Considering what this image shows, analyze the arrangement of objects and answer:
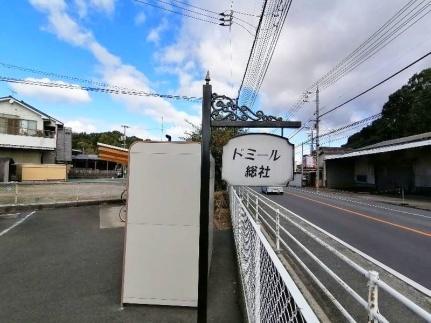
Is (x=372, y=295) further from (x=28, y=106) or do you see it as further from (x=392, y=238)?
(x=28, y=106)

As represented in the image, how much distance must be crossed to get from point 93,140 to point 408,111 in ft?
222

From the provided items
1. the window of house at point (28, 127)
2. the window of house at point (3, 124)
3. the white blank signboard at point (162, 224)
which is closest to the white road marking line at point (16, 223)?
the white blank signboard at point (162, 224)

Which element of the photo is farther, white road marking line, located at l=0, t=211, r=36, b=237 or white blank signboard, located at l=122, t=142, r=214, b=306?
white road marking line, located at l=0, t=211, r=36, b=237

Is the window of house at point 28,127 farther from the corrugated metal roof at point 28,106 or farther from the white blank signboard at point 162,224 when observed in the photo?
the white blank signboard at point 162,224

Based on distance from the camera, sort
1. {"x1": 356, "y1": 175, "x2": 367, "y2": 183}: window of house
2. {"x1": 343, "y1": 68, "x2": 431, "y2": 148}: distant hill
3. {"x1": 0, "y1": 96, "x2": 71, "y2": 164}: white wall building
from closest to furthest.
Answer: {"x1": 0, "y1": 96, "x2": 71, "y2": 164}: white wall building
{"x1": 356, "y1": 175, "x2": 367, "y2": 183}: window of house
{"x1": 343, "y1": 68, "x2": 431, "y2": 148}: distant hill

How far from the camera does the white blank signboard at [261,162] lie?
4.29 meters


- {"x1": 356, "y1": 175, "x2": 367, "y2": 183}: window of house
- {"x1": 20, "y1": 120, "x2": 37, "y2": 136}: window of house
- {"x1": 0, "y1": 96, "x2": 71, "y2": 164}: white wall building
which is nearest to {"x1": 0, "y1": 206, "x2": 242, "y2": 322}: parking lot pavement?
{"x1": 0, "y1": 96, "x2": 71, "y2": 164}: white wall building

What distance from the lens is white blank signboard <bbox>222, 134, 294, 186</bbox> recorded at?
14.1ft

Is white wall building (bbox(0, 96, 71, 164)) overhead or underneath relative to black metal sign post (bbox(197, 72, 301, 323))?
overhead

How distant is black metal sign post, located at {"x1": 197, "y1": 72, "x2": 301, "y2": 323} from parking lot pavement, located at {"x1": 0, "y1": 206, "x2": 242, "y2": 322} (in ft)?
4.52

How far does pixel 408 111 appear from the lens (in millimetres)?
50344

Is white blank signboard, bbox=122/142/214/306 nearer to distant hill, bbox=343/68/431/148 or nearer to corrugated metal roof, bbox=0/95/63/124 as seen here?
corrugated metal roof, bbox=0/95/63/124

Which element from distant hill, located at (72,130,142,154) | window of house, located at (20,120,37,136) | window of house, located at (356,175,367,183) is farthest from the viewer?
distant hill, located at (72,130,142,154)

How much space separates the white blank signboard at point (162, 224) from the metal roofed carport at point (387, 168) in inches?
855
